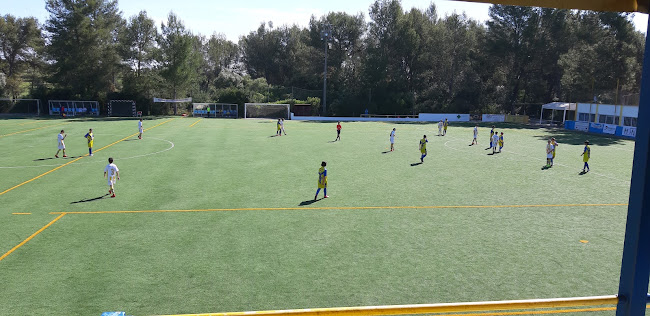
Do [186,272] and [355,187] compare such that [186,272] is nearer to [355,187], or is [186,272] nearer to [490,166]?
[355,187]

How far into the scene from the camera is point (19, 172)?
21.9 m

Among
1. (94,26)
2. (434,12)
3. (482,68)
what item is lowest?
(482,68)

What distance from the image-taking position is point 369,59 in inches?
2901

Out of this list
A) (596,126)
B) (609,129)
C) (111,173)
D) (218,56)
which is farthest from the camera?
(218,56)

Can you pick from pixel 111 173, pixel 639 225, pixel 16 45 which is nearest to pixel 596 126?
pixel 111 173

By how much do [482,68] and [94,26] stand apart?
6456 cm

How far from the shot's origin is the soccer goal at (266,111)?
6825 centimetres

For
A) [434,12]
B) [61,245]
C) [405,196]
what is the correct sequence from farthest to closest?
[434,12] < [405,196] < [61,245]

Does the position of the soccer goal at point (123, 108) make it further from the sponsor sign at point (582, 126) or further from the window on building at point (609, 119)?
the window on building at point (609, 119)

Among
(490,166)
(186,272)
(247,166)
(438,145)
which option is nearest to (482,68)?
(438,145)

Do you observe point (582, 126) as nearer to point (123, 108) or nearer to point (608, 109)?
point (608, 109)

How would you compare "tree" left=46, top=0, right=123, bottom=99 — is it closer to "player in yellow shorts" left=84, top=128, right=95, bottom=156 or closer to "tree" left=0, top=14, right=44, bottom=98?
"tree" left=0, top=14, right=44, bottom=98

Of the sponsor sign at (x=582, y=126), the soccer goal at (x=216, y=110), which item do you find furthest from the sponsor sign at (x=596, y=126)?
the soccer goal at (x=216, y=110)

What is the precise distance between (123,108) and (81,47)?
35.9 ft
